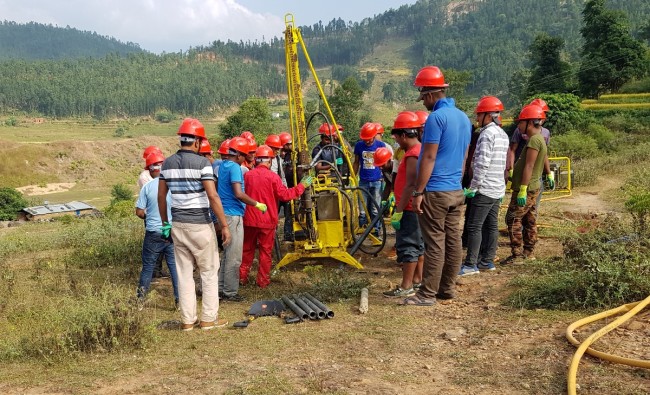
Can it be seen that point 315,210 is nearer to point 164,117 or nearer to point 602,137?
point 602,137

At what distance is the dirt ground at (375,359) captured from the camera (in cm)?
342

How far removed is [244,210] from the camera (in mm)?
6379

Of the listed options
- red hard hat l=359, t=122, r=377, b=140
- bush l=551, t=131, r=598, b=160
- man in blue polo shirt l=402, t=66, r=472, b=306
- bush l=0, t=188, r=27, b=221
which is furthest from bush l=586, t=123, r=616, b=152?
bush l=0, t=188, r=27, b=221

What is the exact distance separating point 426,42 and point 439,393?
204 metres

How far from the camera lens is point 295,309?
515 centimetres

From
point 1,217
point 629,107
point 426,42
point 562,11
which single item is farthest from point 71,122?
point 562,11

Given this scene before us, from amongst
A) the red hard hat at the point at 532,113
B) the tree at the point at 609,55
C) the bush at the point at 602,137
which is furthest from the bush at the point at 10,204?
the tree at the point at 609,55

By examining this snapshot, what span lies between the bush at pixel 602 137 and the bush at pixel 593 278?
1874 centimetres

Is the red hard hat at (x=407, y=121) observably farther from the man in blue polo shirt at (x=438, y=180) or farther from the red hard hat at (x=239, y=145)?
the red hard hat at (x=239, y=145)

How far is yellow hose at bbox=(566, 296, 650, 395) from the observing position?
3.23 m

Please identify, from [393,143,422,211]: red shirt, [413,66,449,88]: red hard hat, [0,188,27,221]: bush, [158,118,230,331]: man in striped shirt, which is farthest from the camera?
[0,188,27,221]: bush

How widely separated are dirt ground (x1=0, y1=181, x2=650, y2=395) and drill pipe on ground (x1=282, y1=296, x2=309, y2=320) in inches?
3.8

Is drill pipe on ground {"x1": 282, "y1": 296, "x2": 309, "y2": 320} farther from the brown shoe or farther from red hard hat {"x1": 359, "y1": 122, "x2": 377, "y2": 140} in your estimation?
red hard hat {"x1": 359, "y1": 122, "x2": 377, "y2": 140}

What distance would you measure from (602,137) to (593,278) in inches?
852
